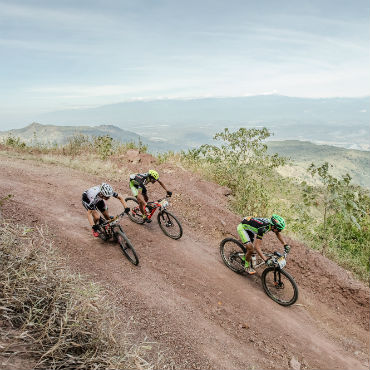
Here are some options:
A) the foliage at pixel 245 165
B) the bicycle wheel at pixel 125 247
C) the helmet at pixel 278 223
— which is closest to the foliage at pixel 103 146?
the foliage at pixel 245 165

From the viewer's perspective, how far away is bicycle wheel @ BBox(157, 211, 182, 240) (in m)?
10.3

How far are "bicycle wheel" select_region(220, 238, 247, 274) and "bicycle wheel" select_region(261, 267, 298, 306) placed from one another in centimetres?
96

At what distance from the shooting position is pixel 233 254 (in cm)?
938

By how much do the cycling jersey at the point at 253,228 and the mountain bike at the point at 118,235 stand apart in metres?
3.61

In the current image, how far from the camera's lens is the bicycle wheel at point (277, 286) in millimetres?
8402

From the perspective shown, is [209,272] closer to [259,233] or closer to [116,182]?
[259,233]

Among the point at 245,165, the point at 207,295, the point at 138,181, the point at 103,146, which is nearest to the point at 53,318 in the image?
the point at 207,295

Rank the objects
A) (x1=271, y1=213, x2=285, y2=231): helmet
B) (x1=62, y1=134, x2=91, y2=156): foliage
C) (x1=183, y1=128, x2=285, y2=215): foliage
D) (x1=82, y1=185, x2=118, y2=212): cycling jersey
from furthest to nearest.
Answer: (x1=62, y1=134, x2=91, y2=156): foliage, (x1=183, y1=128, x2=285, y2=215): foliage, (x1=82, y1=185, x2=118, y2=212): cycling jersey, (x1=271, y1=213, x2=285, y2=231): helmet

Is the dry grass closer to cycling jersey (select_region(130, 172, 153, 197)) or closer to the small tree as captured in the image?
cycling jersey (select_region(130, 172, 153, 197))

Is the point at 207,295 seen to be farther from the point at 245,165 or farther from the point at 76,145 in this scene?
the point at 76,145

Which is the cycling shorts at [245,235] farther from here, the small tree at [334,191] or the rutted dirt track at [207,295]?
the small tree at [334,191]

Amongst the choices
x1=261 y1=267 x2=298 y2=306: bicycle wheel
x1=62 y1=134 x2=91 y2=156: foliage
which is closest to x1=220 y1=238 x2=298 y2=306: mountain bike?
x1=261 y1=267 x2=298 y2=306: bicycle wheel

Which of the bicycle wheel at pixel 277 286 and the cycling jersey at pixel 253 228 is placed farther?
the bicycle wheel at pixel 277 286

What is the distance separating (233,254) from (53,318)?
712 cm
